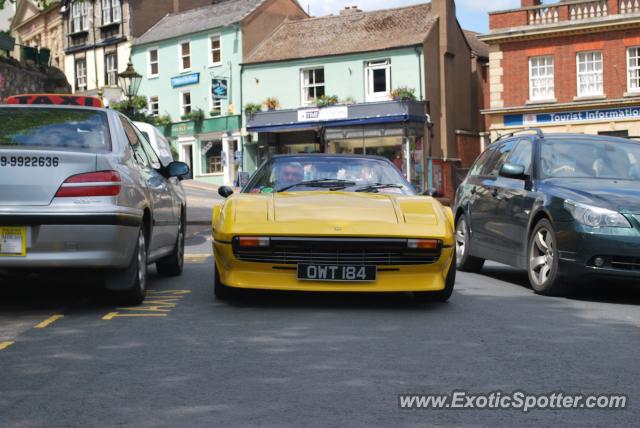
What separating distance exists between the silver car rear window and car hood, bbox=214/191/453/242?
1.19 m

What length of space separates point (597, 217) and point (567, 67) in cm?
3115

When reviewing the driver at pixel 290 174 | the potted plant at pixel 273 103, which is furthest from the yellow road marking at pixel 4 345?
the potted plant at pixel 273 103

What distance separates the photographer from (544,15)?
3822cm

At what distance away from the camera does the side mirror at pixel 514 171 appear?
919 cm

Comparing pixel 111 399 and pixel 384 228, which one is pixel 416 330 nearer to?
pixel 384 228

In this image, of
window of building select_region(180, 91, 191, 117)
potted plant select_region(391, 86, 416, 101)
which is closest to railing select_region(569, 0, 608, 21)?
potted plant select_region(391, 86, 416, 101)

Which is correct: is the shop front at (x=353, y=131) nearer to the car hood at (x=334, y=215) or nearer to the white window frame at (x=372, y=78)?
the white window frame at (x=372, y=78)

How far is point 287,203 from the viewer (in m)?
7.70

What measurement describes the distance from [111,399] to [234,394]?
58 centimetres

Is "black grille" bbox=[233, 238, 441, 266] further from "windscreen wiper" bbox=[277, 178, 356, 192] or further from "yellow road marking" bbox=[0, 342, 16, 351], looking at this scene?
"yellow road marking" bbox=[0, 342, 16, 351]

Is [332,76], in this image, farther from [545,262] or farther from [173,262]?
[545,262]

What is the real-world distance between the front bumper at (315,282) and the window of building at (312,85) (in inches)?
1526

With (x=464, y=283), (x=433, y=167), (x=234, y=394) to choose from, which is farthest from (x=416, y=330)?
(x=433, y=167)

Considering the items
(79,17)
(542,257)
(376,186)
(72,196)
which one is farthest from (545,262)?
(79,17)
